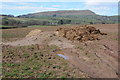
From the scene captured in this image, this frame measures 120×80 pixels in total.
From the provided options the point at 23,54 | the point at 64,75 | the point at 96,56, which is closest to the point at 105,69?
the point at 96,56

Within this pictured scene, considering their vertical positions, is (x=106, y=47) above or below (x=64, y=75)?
above

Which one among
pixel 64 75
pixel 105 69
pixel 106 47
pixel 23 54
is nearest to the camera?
pixel 64 75

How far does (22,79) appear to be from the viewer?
274 inches

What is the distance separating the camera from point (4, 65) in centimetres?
852

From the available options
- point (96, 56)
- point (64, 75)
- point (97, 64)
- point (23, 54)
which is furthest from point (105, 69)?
point (23, 54)

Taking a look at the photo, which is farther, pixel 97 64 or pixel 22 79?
pixel 97 64

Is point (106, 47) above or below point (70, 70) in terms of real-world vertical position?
above

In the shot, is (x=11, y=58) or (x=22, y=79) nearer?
(x=22, y=79)

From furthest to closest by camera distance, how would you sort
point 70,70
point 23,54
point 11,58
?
1. point 23,54
2. point 11,58
3. point 70,70

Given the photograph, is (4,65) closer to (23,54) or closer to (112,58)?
(23,54)

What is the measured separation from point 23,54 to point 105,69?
4.85 meters

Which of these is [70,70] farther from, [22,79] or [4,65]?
[4,65]

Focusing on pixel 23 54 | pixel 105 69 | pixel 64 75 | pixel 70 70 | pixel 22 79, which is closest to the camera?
pixel 22 79

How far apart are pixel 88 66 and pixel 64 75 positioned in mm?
2142
